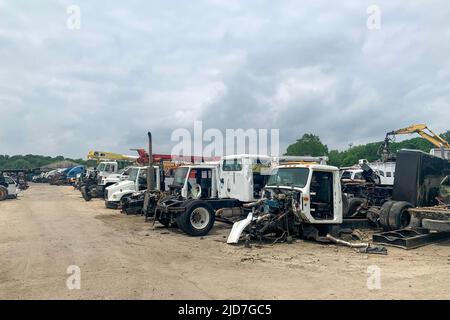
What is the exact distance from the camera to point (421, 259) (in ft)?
26.2

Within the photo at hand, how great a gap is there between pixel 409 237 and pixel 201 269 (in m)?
5.40

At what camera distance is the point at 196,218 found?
11.4 metres

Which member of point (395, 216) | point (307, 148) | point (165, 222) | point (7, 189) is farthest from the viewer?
point (307, 148)

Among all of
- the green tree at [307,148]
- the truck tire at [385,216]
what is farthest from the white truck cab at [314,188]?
the green tree at [307,148]

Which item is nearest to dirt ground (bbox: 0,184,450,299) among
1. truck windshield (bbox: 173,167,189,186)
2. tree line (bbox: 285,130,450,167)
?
truck windshield (bbox: 173,167,189,186)

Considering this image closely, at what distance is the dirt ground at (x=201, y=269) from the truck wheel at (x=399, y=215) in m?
1.17

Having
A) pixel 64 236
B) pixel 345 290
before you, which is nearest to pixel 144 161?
pixel 64 236

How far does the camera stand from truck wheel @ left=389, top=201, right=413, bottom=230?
10.6 metres

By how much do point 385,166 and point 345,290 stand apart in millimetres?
17660

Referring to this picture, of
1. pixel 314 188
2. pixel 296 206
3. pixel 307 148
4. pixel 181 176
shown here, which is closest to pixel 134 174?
pixel 181 176

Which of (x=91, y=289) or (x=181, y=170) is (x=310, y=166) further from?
(x=91, y=289)

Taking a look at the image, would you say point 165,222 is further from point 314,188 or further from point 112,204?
point 112,204

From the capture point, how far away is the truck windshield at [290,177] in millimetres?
9891

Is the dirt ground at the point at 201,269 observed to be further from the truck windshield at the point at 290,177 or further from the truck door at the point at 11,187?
the truck door at the point at 11,187
